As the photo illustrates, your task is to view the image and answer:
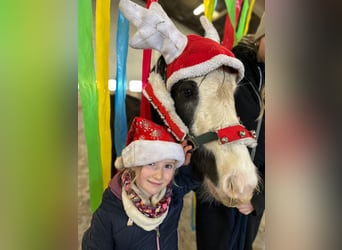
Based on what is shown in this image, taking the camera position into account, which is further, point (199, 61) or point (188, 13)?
point (188, 13)

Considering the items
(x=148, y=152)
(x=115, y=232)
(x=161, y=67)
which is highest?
(x=161, y=67)

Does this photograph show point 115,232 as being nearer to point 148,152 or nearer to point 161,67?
point 148,152

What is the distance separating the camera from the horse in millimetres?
498

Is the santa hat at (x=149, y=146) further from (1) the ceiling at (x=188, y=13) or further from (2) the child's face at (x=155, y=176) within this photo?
(1) the ceiling at (x=188, y=13)

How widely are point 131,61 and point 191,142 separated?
21 centimetres

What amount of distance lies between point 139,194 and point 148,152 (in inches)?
3.1

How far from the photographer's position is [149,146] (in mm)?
527

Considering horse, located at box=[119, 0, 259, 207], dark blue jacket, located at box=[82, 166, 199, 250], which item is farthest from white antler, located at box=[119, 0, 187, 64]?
dark blue jacket, located at box=[82, 166, 199, 250]

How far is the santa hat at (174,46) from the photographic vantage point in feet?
1.68

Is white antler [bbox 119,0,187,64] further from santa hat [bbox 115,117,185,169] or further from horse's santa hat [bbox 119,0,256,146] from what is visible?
santa hat [bbox 115,117,185,169]

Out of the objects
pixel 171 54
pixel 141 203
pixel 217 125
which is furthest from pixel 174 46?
pixel 141 203

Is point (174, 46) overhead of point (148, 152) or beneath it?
overhead

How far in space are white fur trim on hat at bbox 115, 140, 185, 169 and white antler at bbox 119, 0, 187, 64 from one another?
135mm
